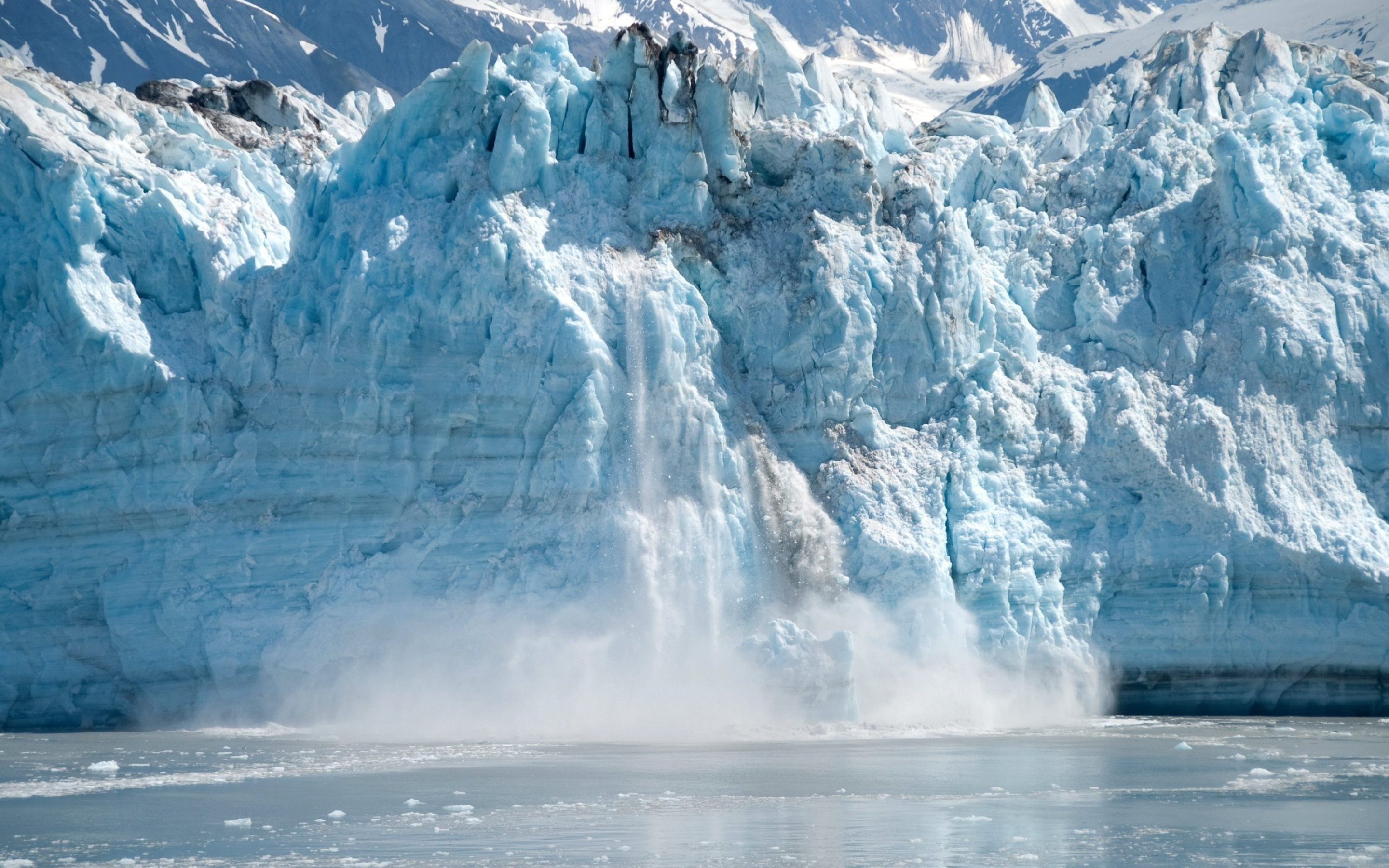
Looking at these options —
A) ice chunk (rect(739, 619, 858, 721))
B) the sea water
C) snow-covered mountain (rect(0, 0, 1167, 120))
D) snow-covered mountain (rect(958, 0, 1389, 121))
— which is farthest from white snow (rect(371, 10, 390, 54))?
ice chunk (rect(739, 619, 858, 721))

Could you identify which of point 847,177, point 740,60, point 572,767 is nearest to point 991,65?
point 740,60

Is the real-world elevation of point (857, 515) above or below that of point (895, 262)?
below

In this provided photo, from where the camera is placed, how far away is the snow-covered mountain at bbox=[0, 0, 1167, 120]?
221ft

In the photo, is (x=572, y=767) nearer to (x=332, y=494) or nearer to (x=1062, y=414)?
(x=332, y=494)

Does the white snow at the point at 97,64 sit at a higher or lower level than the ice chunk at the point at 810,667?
higher

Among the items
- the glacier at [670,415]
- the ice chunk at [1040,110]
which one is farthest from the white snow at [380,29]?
the glacier at [670,415]

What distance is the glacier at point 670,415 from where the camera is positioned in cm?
1927

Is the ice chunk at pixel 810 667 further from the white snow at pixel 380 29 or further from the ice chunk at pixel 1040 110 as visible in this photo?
the white snow at pixel 380 29

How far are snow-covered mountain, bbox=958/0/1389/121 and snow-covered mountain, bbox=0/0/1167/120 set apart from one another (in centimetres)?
618

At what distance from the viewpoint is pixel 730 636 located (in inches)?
763

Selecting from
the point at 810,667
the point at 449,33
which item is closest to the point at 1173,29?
the point at 449,33

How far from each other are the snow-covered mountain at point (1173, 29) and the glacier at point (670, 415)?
3539cm

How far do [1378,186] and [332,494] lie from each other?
594 inches

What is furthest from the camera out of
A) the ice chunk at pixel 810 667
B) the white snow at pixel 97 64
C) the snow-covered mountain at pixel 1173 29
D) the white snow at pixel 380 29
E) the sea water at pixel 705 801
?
the white snow at pixel 380 29
